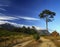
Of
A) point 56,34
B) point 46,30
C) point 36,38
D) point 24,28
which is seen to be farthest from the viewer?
point 24,28

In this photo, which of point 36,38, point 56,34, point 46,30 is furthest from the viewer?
point 46,30

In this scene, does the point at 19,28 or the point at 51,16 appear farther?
the point at 19,28

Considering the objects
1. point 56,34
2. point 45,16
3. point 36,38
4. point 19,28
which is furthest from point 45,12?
point 36,38

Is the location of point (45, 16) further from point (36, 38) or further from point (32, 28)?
point (36, 38)

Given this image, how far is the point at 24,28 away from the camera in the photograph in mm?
111188

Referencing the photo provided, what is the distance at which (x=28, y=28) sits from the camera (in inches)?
4434

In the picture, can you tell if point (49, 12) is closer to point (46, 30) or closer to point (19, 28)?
point (46, 30)

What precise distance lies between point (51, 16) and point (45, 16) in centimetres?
306

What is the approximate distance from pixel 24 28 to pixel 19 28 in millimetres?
2976

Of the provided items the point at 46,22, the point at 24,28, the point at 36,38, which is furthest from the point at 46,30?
the point at 36,38

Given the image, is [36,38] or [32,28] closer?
[36,38]

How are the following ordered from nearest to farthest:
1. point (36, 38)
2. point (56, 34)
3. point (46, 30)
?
point (36, 38) < point (56, 34) < point (46, 30)

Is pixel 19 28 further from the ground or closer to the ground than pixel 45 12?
closer to the ground

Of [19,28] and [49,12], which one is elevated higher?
[49,12]
